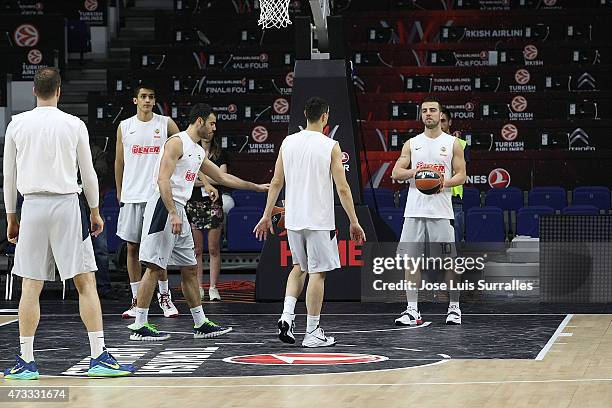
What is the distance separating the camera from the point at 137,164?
11.2 m

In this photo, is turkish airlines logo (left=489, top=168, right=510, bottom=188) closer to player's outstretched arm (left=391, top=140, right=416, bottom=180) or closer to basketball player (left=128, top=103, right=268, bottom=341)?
player's outstretched arm (left=391, top=140, right=416, bottom=180)

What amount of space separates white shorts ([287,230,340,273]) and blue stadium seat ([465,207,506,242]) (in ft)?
20.8

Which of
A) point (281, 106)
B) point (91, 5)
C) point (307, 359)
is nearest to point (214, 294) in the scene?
point (307, 359)

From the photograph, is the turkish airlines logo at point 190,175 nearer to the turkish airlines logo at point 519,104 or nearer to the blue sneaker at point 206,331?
the blue sneaker at point 206,331

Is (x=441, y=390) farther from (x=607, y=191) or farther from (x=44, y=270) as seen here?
(x=607, y=191)

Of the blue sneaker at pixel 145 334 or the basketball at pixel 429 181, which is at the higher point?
the basketball at pixel 429 181

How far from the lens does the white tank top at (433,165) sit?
1063cm

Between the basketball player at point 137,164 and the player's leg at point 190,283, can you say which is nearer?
the player's leg at point 190,283

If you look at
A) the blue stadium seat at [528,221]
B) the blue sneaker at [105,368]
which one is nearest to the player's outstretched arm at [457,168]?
the blue sneaker at [105,368]

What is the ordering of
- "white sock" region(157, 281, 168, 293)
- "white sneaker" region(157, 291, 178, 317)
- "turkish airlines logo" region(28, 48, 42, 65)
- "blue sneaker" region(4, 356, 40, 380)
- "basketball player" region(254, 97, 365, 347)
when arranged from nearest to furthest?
"blue sneaker" region(4, 356, 40, 380), "basketball player" region(254, 97, 365, 347), "white sock" region(157, 281, 168, 293), "white sneaker" region(157, 291, 178, 317), "turkish airlines logo" region(28, 48, 42, 65)

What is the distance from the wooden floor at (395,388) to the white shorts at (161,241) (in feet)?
7.15

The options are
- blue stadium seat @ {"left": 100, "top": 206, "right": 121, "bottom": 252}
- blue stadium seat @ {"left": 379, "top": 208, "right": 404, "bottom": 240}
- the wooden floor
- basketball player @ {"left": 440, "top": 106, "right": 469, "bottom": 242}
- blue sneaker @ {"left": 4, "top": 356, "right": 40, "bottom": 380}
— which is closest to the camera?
the wooden floor

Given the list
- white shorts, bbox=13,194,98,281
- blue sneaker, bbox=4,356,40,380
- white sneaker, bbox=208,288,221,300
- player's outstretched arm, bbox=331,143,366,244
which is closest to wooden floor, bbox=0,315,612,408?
blue sneaker, bbox=4,356,40,380

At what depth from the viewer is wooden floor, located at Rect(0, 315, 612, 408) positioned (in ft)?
22.3
